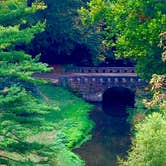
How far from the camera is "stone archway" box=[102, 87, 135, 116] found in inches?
1812

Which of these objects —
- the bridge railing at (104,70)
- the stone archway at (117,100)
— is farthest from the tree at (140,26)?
the bridge railing at (104,70)

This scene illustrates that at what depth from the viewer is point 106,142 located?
3803 cm

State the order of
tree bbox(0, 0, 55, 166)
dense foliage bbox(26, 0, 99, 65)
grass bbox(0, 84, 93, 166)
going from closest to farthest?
tree bbox(0, 0, 55, 166) < grass bbox(0, 84, 93, 166) < dense foliage bbox(26, 0, 99, 65)

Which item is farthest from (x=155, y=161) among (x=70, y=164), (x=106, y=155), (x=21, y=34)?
(x=106, y=155)

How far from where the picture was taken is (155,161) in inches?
896

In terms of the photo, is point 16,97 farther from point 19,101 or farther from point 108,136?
point 108,136

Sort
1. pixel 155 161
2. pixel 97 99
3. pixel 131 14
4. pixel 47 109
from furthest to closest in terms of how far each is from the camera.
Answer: pixel 97 99
pixel 131 14
pixel 47 109
pixel 155 161

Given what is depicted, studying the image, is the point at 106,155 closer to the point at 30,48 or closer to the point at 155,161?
the point at 155,161

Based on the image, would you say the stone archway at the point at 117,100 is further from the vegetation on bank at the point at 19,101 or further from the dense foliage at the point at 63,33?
the vegetation on bank at the point at 19,101

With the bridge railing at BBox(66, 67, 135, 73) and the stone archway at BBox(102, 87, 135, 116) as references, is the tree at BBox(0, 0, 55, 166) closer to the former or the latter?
the stone archway at BBox(102, 87, 135, 116)

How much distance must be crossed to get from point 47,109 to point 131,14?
990cm

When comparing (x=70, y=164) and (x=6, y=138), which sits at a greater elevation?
(x=6, y=138)

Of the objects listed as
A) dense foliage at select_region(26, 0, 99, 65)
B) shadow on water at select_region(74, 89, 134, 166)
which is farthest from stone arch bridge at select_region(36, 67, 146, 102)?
dense foliage at select_region(26, 0, 99, 65)

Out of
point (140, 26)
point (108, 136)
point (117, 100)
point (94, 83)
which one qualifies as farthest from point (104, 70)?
point (140, 26)
